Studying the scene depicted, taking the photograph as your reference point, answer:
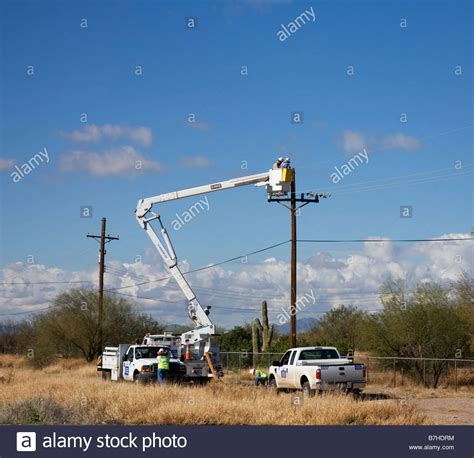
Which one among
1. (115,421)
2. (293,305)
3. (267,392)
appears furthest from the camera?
(293,305)

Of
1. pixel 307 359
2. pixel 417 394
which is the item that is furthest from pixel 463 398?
pixel 307 359

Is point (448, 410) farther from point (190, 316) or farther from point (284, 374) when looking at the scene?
point (190, 316)

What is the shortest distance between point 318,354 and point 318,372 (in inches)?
87.6

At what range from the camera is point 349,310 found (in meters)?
73.4

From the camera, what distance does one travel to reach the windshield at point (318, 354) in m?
27.0

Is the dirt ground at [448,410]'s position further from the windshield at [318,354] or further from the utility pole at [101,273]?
the utility pole at [101,273]

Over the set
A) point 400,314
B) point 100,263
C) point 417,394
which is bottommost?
point 417,394

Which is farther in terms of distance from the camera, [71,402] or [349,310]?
[349,310]

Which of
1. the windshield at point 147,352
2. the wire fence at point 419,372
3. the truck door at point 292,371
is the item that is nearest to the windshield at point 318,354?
the truck door at point 292,371

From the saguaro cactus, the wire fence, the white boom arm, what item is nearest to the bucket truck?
the white boom arm

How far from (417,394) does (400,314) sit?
6.88m

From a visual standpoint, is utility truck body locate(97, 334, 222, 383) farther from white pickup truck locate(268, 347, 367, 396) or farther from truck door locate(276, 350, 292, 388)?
white pickup truck locate(268, 347, 367, 396)

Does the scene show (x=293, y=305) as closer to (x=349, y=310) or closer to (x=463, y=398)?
(x=463, y=398)

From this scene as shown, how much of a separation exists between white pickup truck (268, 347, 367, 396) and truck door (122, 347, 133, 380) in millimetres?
6922
